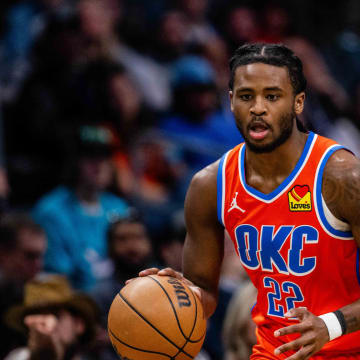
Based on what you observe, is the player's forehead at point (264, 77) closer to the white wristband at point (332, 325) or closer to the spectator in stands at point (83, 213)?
the white wristband at point (332, 325)

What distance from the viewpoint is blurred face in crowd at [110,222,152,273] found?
5.75 meters

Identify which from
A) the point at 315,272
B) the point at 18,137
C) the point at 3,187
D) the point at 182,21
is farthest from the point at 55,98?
the point at 315,272

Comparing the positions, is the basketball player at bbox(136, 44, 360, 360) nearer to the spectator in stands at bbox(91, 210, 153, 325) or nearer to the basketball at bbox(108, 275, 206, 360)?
the basketball at bbox(108, 275, 206, 360)

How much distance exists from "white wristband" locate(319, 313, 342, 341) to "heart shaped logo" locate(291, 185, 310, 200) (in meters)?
0.56

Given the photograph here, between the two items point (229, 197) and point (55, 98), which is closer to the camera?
point (229, 197)

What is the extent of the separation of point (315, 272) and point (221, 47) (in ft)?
20.2

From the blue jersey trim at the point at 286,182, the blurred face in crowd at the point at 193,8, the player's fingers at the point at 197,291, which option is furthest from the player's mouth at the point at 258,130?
the blurred face in crowd at the point at 193,8

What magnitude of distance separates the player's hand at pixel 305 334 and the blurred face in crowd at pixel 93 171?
3.62m

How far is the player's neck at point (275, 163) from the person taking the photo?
352 centimetres

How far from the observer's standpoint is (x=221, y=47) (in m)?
9.24

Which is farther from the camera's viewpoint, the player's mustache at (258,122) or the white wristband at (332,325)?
the player's mustache at (258,122)

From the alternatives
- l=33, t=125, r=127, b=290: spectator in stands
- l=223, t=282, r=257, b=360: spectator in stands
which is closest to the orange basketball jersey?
l=223, t=282, r=257, b=360: spectator in stands

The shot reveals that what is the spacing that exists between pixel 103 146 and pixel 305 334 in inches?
151

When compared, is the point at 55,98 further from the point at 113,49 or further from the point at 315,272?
the point at 315,272
